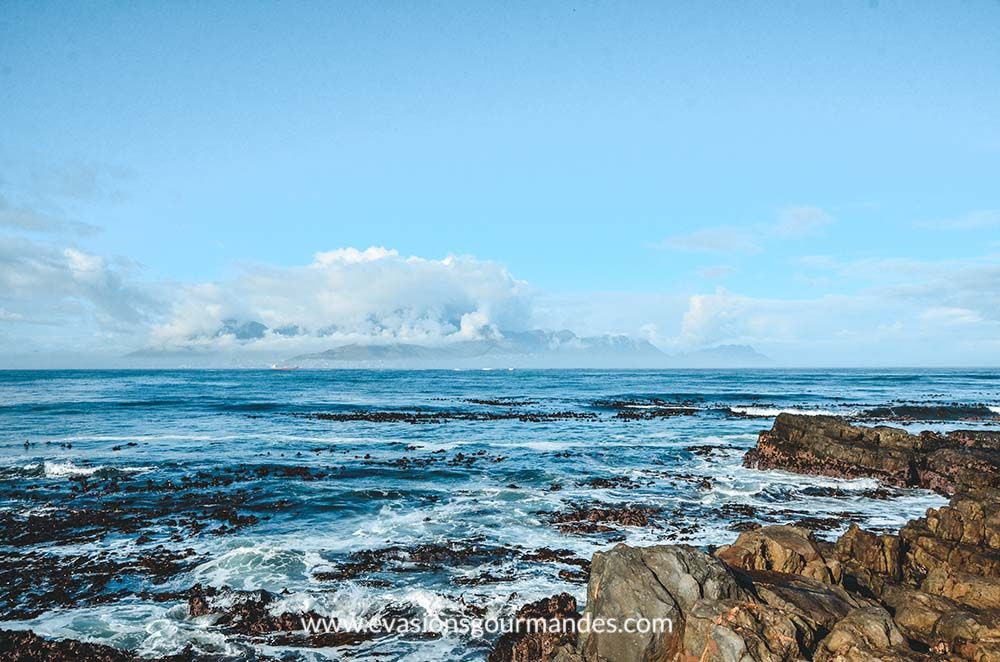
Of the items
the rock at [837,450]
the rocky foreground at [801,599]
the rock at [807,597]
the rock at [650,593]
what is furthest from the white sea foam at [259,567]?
the rock at [837,450]

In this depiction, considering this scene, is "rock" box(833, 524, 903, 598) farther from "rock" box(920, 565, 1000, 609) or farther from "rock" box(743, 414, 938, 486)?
"rock" box(743, 414, 938, 486)

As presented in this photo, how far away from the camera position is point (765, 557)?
14.2 m

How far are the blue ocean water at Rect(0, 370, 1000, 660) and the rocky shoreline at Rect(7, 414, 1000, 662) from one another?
0.85 metres

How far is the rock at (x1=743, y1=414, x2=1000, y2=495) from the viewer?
33.0 m

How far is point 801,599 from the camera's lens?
11.6 m

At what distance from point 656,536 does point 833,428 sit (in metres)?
24.7

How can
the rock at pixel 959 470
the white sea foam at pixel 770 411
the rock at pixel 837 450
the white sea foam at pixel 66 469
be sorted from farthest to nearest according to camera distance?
the white sea foam at pixel 770 411
the rock at pixel 837 450
the white sea foam at pixel 66 469
the rock at pixel 959 470

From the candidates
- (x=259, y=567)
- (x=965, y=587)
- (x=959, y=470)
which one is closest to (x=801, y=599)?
(x=965, y=587)

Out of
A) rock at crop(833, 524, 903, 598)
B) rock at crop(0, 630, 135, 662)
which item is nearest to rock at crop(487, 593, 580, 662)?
rock at crop(833, 524, 903, 598)

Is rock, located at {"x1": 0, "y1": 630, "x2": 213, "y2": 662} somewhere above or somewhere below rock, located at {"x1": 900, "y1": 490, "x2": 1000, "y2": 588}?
below

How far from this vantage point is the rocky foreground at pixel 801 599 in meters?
10.1

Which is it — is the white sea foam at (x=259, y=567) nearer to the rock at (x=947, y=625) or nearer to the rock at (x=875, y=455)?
the rock at (x=947, y=625)

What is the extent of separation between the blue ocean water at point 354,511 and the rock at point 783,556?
5.29m

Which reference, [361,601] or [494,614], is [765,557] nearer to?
[494,614]
